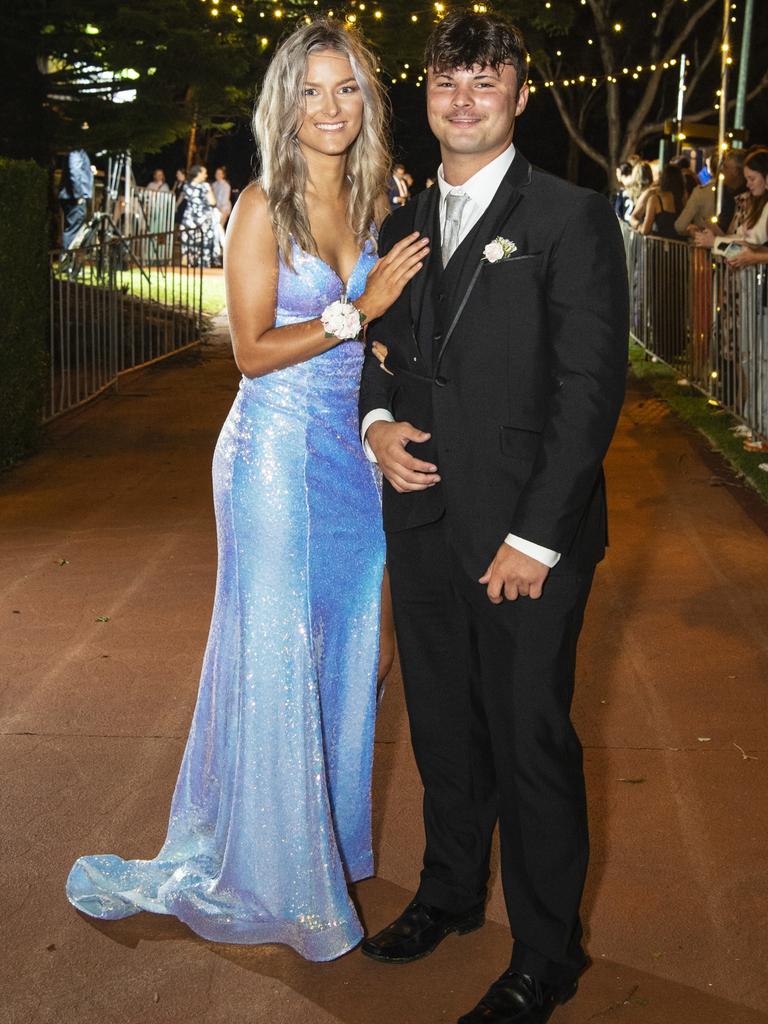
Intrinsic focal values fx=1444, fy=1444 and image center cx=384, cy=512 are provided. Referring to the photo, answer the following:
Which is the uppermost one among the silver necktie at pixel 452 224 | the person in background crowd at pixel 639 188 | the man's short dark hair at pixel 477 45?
the person in background crowd at pixel 639 188

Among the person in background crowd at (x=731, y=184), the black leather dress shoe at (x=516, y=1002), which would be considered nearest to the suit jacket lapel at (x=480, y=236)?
the black leather dress shoe at (x=516, y=1002)

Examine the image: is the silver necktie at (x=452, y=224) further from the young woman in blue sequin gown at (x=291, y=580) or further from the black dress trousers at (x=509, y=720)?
the black dress trousers at (x=509, y=720)

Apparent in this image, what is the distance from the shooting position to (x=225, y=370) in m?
16.9

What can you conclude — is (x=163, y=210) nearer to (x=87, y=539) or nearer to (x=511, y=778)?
(x=87, y=539)

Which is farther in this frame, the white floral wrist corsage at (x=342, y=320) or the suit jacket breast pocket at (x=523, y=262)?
the white floral wrist corsage at (x=342, y=320)

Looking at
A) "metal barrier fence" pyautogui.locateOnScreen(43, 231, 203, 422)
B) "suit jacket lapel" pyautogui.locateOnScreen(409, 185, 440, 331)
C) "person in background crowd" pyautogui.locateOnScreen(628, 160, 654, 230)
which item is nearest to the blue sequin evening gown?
"suit jacket lapel" pyautogui.locateOnScreen(409, 185, 440, 331)

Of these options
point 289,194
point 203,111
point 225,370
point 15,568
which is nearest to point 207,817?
point 289,194

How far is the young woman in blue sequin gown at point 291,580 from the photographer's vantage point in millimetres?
3904

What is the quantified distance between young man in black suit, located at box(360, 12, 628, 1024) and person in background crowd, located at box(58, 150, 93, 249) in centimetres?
2021

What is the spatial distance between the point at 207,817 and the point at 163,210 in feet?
82.3

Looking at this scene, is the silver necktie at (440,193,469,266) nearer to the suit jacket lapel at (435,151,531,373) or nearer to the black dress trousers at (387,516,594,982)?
the suit jacket lapel at (435,151,531,373)

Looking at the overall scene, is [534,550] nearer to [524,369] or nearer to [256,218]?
[524,369]

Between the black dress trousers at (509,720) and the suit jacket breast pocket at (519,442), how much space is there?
28 centimetres

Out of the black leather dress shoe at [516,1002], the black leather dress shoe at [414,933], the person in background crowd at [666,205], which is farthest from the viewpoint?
the person in background crowd at [666,205]
